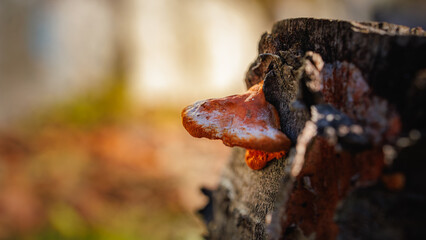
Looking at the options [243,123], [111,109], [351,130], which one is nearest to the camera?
[351,130]

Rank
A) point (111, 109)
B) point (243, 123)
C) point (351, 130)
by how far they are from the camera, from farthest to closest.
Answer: point (111, 109), point (243, 123), point (351, 130)

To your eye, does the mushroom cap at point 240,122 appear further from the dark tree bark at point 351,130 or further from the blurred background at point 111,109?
the blurred background at point 111,109

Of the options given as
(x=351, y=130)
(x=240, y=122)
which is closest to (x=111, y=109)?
(x=240, y=122)

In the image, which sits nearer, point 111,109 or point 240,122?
point 240,122

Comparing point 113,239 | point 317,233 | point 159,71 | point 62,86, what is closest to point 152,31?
point 159,71

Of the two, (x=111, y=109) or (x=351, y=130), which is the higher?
(x=351, y=130)

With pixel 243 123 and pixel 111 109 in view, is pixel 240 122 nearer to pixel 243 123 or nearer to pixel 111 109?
pixel 243 123

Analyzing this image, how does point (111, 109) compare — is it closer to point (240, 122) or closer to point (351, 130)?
point (240, 122)
